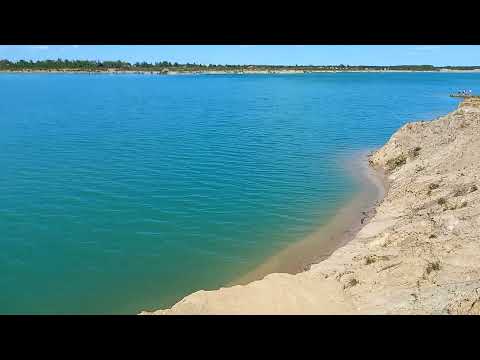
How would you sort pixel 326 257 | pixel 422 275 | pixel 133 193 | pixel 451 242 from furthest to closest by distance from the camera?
pixel 133 193
pixel 326 257
pixel 451 242
pixel 422 275

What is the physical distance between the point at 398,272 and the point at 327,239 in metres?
6.65

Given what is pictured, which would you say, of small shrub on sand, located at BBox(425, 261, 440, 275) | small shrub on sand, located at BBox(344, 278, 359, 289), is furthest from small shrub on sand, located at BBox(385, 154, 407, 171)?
small shrub on sand, located at BBox(344, 278, 359, 289)

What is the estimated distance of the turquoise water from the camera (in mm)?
18156

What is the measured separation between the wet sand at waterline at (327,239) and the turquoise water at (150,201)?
61 cm

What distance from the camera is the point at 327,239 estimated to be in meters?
21.5

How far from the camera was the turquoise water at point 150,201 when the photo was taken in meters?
18.2

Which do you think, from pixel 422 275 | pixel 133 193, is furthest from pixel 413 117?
pixel 422 275

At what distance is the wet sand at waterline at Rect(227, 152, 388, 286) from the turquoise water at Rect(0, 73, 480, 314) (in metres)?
0.61

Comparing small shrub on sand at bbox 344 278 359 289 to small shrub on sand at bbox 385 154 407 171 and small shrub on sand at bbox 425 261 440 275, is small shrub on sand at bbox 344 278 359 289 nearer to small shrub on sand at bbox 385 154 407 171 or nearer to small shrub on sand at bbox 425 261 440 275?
small shrub on sand at bbox 425 261 440 275

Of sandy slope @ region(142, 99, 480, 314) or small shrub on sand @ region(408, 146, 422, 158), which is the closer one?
sandy slope @ region(142, 99, 480, 314)
